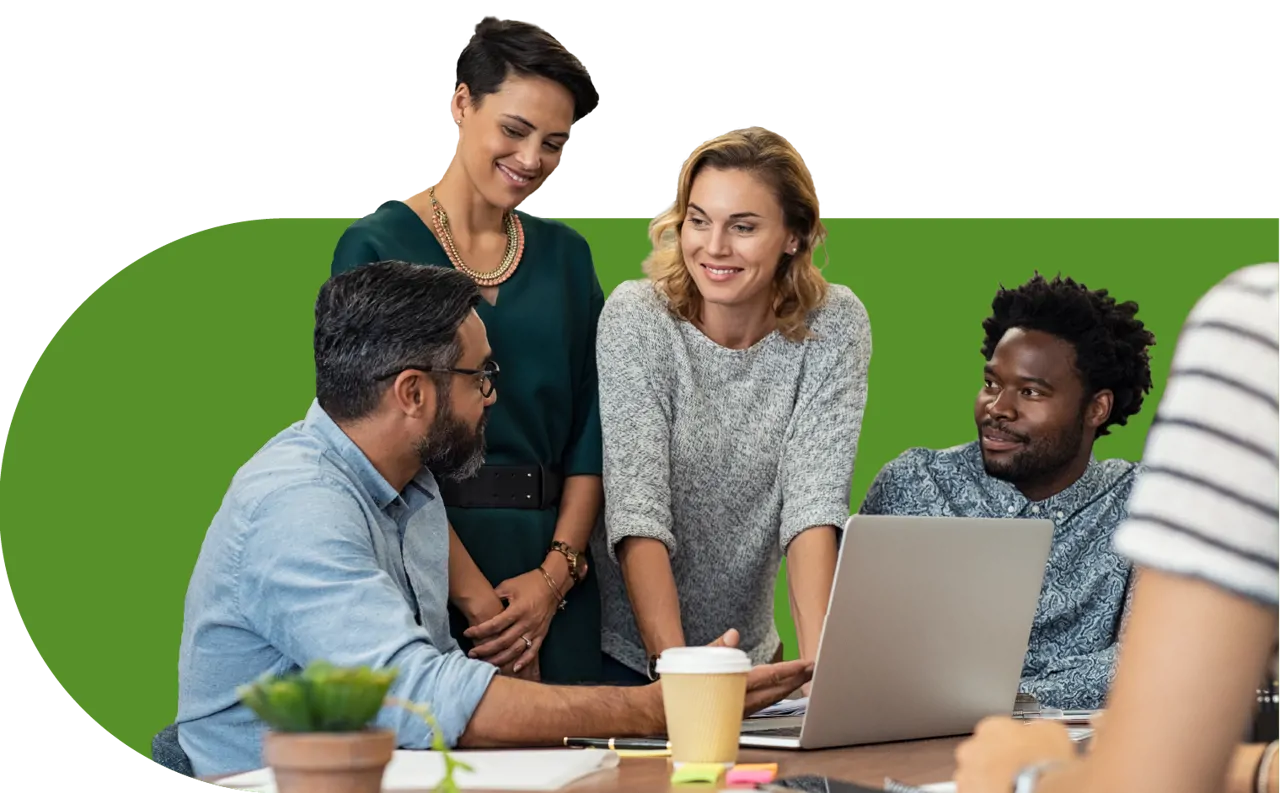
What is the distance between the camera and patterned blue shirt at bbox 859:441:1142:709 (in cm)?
269

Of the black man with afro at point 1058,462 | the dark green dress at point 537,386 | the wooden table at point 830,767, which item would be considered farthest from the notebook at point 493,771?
the black man with afro at point 1058,462

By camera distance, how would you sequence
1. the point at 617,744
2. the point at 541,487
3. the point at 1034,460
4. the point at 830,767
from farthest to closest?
the point at 1034,460 → the point at 541,487 → the point at 617,744 → the point at 830,767

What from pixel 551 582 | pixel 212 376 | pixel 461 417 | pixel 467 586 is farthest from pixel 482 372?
pixel 212 376

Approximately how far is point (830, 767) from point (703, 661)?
21 centimetres

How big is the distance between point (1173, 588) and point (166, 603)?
3.00 metres

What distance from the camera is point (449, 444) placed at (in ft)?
7.80

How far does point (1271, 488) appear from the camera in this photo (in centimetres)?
91

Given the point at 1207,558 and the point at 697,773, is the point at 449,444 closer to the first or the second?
the point at 697,773

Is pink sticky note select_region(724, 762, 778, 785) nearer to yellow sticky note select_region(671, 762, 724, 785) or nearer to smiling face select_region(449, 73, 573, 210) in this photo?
yellow sticky note select_region(671, 762, 724, 785)

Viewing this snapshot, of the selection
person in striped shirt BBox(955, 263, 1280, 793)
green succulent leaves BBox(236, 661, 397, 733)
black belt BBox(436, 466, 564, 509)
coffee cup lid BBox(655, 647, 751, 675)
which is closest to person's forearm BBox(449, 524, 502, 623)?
black belt BBox(436, 466, 564, 509)

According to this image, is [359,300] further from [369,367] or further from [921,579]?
[921,579]

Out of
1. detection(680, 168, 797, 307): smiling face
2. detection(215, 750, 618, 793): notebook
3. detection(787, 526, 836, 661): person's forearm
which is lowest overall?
detection(215, 750, 618, 793): notebook

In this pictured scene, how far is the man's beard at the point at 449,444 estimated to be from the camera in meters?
2.36

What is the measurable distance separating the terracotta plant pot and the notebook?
0.34 m
